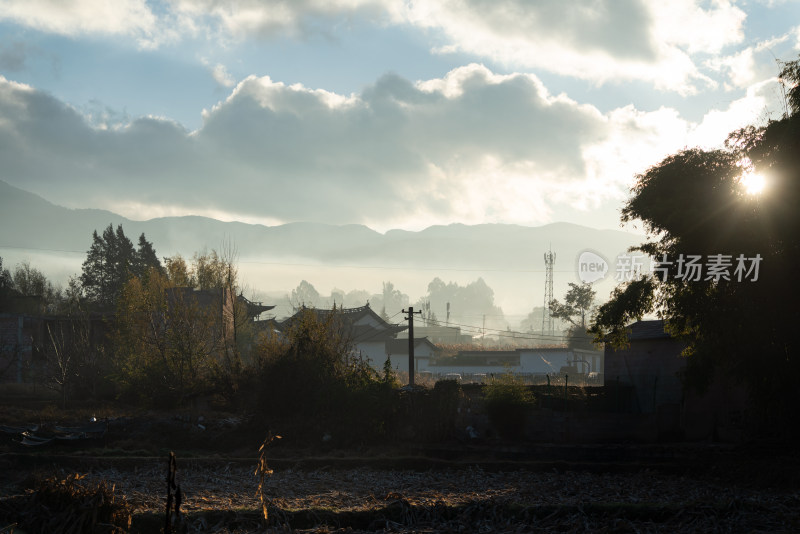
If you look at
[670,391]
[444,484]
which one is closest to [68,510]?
[444,484]

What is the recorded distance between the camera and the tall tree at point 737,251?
20.3 m

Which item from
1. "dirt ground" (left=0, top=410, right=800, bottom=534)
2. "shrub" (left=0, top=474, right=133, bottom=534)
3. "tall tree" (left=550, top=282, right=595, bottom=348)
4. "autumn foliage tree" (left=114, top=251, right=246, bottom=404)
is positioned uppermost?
"tall tree" (left=550, top=282, right=595, bottom=348)

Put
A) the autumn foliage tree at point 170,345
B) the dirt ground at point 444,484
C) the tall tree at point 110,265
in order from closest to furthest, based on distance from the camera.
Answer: the dirt ground at point 444,484 < the autumn foliage tree at point 170,345 < the tall tree at point 110,265

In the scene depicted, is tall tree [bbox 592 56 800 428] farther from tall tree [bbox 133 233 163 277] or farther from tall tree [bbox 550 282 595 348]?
tall tree [bbox 133 233 163 277]

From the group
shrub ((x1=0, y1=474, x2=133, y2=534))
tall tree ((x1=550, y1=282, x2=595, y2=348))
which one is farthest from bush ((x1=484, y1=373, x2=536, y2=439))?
tall tree ((x1=550, y1=282, x2=595, y2=348))

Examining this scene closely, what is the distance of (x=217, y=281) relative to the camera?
2475 inches

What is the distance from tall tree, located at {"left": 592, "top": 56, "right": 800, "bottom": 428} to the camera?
2028cm

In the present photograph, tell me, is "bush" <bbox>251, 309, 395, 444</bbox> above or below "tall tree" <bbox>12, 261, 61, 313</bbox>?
below

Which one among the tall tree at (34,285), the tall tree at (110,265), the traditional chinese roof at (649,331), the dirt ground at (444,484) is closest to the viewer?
the dirt ground at (444,484)

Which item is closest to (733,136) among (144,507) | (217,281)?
(144,507)

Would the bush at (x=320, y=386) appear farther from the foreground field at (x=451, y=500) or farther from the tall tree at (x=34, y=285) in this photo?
the tall tree at (x=34, y=285)

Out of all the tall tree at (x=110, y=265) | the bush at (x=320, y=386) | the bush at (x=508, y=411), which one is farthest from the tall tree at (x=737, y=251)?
the tall tree at (x=110, y=265)

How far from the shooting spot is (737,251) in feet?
69.2

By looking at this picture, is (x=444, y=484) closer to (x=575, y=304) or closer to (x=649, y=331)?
(x=649, y=331)
